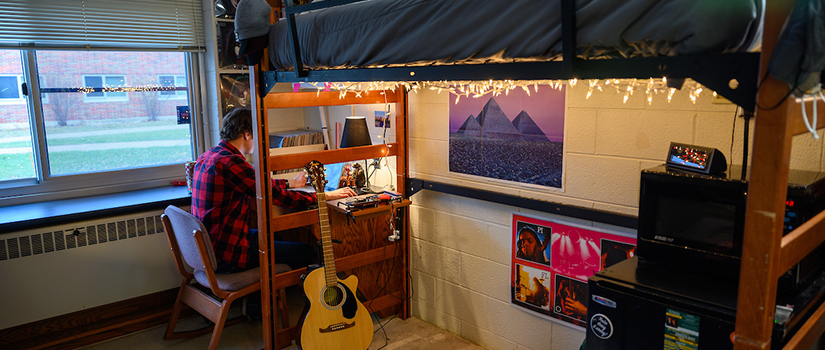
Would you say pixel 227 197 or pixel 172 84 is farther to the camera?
pixel 172 84

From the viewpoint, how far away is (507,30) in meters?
1.45

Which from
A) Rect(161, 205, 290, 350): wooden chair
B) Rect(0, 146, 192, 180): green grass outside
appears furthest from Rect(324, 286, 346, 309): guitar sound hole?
Rect(0, 146, 192, 180): green grass outside

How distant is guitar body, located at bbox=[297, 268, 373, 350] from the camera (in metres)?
2.60

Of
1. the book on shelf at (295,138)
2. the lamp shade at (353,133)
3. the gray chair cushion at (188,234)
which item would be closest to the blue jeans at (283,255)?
the gray chair cushion at (188,234)

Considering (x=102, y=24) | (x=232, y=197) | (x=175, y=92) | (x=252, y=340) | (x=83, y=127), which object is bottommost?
(x=252, y=340)

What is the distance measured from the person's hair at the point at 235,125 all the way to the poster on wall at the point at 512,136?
1153 mm

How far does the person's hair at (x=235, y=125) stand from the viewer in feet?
9.50

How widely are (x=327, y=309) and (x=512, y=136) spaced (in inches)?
50.5

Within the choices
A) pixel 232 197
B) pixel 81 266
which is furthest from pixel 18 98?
pixel 232 197

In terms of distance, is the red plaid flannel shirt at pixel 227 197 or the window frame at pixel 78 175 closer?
the red plaid flannel shirt at pixel 227 197

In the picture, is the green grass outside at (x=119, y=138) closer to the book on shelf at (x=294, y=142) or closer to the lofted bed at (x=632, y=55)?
the book on shelf at (x=294, y=142)

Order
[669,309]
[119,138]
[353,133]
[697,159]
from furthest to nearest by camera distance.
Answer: [119,138] < [353,133] < [697,159] < [669,309]

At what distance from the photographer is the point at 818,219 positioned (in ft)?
4.41

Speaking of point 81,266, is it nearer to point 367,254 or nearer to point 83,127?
point 83,127
